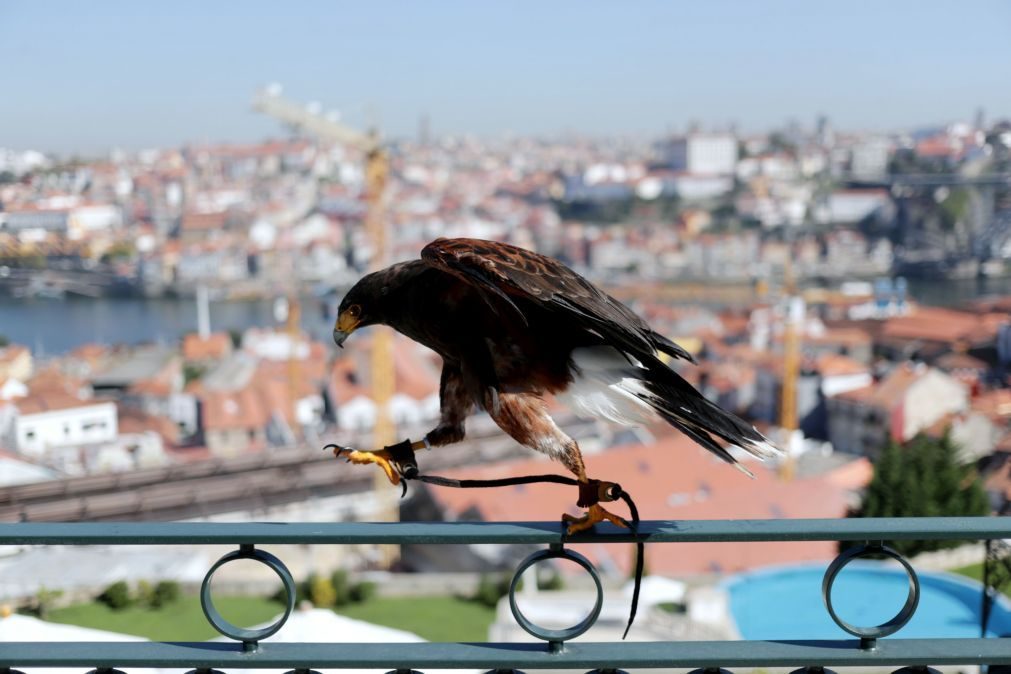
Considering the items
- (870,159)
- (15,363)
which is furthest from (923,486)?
(870,159)

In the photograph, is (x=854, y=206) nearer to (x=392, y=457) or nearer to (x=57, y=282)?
(x=57, y=282)

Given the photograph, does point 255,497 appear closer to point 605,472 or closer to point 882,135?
point 605,472

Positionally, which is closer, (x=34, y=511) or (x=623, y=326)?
(x=623, y=326)

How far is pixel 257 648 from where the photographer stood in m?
1.09

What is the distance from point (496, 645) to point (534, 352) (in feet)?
1.11

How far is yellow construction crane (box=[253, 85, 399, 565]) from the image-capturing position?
19.1m

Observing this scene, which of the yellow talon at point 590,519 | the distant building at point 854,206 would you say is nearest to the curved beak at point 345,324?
the yellow talon at point 590,519

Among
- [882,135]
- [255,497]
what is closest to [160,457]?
[255,497]

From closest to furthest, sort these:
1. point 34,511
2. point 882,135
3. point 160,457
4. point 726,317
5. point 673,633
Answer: point 673,633 < point 34,511 < point 160,457 < point 726,317 < point 882,135

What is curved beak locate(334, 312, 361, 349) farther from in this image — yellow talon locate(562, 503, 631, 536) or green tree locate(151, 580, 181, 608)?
green tree locate(151, 580, 181, 608)

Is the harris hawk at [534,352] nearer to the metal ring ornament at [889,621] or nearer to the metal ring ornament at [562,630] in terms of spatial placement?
the metal ring ornament at [562,630]

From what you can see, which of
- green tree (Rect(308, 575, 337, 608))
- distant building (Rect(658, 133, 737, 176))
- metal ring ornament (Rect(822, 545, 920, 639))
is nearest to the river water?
green tree (Rect(308, 575, 337, 608))

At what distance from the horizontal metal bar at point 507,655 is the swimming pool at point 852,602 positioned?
6619mm

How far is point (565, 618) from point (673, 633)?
991 mm
